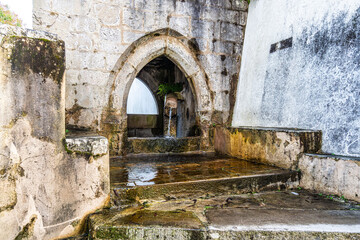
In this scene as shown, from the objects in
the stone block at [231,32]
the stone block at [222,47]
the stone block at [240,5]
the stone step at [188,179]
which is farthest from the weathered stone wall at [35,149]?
the stone block at [240,5]

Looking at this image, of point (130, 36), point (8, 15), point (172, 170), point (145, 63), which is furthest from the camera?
point (8, 15)

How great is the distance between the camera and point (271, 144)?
3.09 metres

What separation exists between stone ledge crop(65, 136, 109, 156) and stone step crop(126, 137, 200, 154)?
206 centimetres

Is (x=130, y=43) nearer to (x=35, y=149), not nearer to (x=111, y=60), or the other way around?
(x=111, y=60)

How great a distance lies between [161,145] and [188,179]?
1811 millimetres

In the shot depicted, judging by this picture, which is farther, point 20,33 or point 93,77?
point 93,77

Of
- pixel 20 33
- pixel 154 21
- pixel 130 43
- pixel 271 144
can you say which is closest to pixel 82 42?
pixel 130 43

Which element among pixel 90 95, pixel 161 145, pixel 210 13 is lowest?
pixel 161 145

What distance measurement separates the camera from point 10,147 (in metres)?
1.57

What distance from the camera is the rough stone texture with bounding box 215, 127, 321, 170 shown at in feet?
8.99

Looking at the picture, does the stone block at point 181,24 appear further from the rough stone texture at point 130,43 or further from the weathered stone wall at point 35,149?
the weathered stone wall at point 35,149

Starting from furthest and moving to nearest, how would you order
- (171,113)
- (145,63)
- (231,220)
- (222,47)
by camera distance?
1. (171,113)
2. (222,47)
3. (145,63)
4. (231,220)

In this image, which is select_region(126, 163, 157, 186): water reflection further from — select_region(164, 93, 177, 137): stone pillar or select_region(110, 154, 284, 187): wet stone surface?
select_region(164, 93, 177, 137): stone pillar

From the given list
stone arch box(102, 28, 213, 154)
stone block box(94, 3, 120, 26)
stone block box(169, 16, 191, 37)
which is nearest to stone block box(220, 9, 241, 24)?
stone block box(169, 16, 191, 37)
